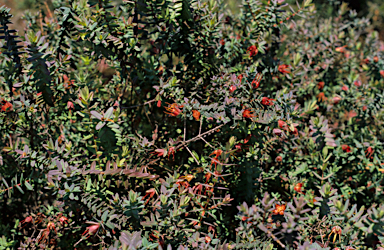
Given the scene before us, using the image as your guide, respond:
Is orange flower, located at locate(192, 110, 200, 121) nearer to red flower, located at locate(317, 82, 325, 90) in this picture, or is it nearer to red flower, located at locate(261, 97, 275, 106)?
red flower, located at locate(261, 97, 275, 106)

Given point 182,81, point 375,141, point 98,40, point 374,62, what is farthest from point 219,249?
point 374,62

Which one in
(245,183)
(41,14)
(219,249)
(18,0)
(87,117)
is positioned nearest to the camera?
(219,249)

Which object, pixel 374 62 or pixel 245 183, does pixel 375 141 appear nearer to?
pixel 374 62

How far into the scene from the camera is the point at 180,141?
175 centimetres

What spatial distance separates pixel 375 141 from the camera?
86.5 inches

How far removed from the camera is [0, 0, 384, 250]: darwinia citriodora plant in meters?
1.62

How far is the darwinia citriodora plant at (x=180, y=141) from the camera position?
1619mm

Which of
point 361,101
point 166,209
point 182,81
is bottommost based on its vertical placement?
point 166,209

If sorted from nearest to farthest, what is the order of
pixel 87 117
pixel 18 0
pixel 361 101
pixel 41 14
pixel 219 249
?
pixel 219 249 < pixel 87 117 < pixel 361 101 < pixel 41 14 < pixel 18 0

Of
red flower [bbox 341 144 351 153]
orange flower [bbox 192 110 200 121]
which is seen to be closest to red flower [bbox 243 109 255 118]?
orange flower [bbox 192 110 200 121]

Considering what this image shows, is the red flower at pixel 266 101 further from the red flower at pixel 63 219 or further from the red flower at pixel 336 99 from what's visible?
the red flower at pixel 63 219

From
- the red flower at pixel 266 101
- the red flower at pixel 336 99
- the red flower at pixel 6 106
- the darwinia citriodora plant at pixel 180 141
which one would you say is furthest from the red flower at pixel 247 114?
the red flower at pixel 6 106

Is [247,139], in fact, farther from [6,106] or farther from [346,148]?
[6,106]

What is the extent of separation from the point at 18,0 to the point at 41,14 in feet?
17.6
